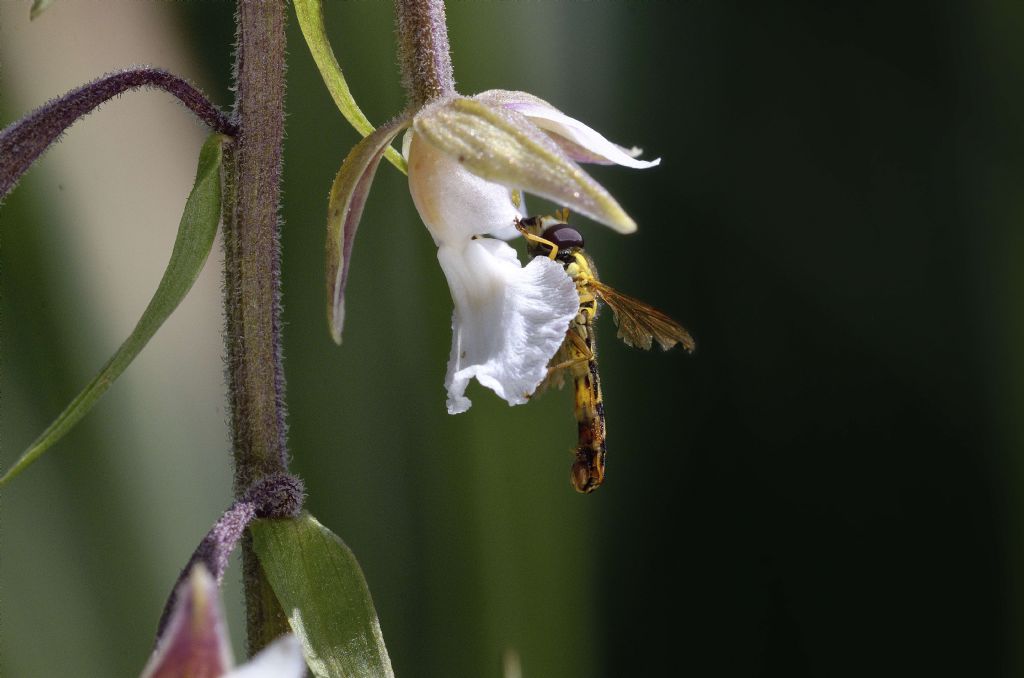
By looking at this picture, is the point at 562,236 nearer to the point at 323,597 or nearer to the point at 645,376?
the point at 323,597

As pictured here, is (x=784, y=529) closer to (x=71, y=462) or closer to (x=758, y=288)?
(x=758, y=288)

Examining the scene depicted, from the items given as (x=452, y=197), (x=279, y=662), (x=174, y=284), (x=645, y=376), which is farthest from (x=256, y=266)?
(x=645, y=376)

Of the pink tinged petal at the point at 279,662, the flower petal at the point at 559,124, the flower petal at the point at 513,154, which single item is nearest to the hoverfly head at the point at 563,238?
the flower petal at the point at 559,124

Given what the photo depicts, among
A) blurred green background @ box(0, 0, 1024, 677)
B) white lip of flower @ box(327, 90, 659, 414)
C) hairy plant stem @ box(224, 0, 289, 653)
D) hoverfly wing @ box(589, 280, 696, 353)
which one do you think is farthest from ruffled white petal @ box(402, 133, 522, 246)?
blurred green background @ box(0, 0, 1024, 677)

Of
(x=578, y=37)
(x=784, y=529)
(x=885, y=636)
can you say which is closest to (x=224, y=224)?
(x=578, y=37)

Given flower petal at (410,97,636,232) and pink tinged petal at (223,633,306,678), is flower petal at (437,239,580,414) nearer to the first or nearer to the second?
flower petal at (410,97,636,232)
